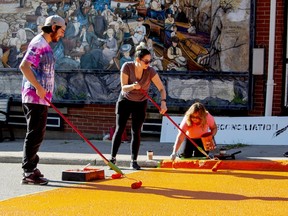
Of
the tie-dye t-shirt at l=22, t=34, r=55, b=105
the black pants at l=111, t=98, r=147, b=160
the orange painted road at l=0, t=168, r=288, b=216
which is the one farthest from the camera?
the black pants at l=111, t=98, r=147, b=160

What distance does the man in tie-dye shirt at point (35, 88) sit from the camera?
374 inches

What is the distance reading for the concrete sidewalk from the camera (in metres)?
12.2

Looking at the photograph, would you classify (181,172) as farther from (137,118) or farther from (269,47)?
(269,47)

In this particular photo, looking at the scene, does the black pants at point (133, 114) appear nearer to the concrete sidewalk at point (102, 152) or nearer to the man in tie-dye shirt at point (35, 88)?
the concrete sidewalk at point (102, 152)

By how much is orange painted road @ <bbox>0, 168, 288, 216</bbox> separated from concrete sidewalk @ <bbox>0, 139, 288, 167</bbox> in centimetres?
151

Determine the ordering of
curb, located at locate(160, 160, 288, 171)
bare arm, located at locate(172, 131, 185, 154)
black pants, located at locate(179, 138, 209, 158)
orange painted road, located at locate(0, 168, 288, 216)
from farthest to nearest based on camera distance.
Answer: black pants, located at locate(179, 138, 209, 158), bare arm, located at locate(172, 131, 185, 154), curb, located at locate(160, 160, 288, 171), orange painted road, located at locate(0, 168, 288, 216)

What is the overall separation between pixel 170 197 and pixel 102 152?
4952 mm

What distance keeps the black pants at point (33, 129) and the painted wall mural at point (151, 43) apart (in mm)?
5469

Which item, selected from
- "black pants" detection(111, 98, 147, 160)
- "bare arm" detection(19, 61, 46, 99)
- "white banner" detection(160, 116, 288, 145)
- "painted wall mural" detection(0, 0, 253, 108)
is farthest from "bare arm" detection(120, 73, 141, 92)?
"painted wall mural" detection(0, 0, 253, 108)

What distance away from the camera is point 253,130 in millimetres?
14195

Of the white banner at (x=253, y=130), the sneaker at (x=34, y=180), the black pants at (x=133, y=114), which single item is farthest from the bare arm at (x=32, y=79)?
the white banner at (x=253, y=130)

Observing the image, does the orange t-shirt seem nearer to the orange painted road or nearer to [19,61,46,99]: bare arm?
the orange painted road

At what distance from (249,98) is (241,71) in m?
0.52

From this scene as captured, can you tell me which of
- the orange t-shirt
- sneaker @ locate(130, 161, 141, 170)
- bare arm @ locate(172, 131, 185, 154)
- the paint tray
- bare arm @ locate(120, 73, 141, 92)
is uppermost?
bare arm @ locate(120, 73, 141, 92)
